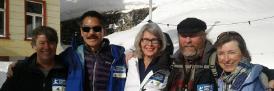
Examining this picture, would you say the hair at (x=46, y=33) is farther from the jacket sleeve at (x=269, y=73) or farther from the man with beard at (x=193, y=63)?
the jacket sleeve at (x=269, y=73)

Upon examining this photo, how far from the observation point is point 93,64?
426cm

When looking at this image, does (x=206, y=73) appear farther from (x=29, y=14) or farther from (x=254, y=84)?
(x=29, y=14)

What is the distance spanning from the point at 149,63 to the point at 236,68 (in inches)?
31.1

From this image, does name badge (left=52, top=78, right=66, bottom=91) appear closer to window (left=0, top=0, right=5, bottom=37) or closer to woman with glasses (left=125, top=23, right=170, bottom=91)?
woman with glasses (left=125, top=23, right=170, bottom=91)

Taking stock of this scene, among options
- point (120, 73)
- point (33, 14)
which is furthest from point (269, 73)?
point (33, 14)

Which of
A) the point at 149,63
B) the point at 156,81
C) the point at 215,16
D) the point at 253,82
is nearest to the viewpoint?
the point at 253,82

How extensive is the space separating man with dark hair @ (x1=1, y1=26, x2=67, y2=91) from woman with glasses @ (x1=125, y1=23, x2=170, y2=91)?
65cm

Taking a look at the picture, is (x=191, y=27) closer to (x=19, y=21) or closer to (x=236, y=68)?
(x=236, y=68)

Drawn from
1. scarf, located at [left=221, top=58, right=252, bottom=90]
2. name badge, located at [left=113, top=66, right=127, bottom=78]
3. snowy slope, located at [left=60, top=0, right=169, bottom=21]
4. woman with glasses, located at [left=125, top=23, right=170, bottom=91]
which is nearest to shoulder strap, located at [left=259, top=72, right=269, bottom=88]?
scarf, located at [left=221, top=58, right=252, bottom=90]

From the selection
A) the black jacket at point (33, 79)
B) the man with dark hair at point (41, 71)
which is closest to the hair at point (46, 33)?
the man with dark hair at point (41, 71)

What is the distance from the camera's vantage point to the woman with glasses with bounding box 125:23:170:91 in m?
3.92

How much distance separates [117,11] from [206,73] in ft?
74.4

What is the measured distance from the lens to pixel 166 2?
25422mm

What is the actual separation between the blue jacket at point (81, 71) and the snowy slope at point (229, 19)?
7.52 m
